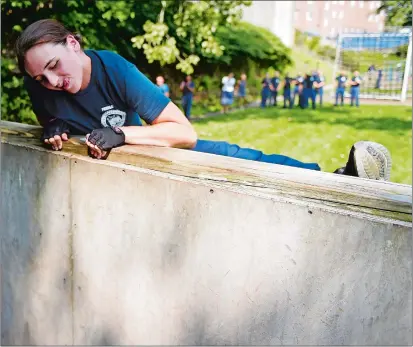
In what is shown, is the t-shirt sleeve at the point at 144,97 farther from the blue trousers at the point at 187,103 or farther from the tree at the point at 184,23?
the blue trousers at the point at 187,103

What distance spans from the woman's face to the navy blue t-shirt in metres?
0.10

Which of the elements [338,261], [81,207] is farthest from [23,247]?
[338,261]

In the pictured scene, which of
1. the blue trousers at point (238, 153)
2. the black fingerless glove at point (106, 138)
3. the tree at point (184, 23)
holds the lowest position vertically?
the blue trousers at point (238, 153)

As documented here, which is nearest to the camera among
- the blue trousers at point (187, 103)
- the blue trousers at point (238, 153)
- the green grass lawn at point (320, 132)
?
the blue trousers at point (238, 153)

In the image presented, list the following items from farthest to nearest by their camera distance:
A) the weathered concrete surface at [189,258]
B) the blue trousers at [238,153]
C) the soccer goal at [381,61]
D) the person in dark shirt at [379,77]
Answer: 1. the person in dark shirt at [379,77]
2. the soccer goal at [381,61]
3. the blue trousers at [238,153]
4. the weathered concrete surface at [189,258]

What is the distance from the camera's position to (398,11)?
64.0ft

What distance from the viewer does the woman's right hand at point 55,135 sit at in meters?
2.02

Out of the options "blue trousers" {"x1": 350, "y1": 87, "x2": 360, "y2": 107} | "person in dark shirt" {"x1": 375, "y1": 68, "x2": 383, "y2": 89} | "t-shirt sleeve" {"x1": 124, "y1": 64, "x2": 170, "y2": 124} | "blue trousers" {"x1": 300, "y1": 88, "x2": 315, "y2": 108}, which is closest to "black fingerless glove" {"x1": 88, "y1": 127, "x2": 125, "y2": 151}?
"t-shirt sleeve" {"x1": 124, "y1": 64, "x2": 170, "y2": 124}

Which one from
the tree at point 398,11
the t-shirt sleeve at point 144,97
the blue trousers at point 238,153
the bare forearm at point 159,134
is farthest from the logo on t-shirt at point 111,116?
the tree at point 398,11

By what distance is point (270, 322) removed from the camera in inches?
64.6

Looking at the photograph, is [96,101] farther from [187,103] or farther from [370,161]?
[187,103]

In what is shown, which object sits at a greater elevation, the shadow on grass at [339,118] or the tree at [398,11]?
the tree at [398,11]

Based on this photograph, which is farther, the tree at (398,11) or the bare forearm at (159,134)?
the tree at (398,11)

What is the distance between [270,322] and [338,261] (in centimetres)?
37
